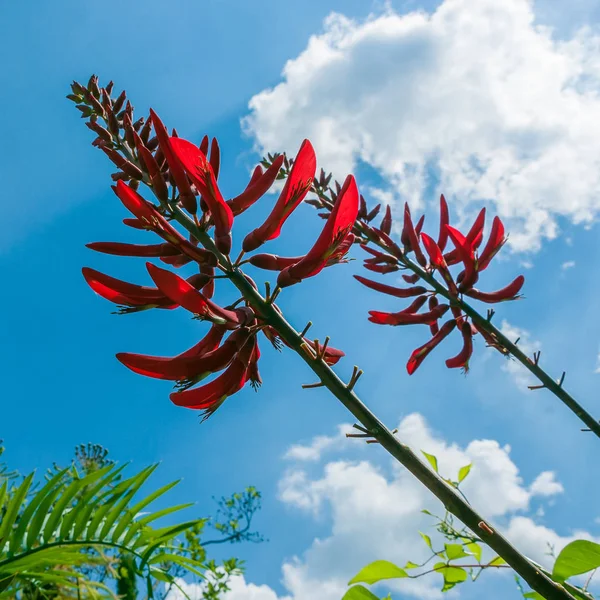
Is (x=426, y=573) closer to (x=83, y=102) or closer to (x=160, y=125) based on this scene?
(x=160, y=125)

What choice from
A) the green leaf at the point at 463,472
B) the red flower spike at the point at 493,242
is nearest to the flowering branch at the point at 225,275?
the green leaf at the point at 463,472

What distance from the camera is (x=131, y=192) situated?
35.3 inches

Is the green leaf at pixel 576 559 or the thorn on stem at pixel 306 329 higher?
the thorn on stem at pixel 306 329

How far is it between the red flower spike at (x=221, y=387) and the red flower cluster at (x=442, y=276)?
92 cm

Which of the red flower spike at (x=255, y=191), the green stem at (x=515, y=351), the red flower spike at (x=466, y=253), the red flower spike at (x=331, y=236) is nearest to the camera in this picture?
the red flower spike at (x=331, y=236)

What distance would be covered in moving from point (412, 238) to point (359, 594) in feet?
4.24

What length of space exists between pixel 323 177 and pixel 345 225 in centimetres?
147

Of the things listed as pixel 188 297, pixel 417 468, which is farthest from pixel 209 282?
pixel 417 468

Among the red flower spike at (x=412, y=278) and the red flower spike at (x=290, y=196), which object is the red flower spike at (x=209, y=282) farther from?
the red flower spike at (x=412, y=278)

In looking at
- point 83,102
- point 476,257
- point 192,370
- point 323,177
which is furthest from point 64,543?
point 323,177

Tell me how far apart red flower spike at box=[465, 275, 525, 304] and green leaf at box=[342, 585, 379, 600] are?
1113mm

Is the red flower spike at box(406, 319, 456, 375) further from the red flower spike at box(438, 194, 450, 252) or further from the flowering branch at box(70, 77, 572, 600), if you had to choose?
the flowering branch at box(70, 77, 572, 600)

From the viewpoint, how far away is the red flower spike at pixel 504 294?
5.99 ft

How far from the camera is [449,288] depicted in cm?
180
